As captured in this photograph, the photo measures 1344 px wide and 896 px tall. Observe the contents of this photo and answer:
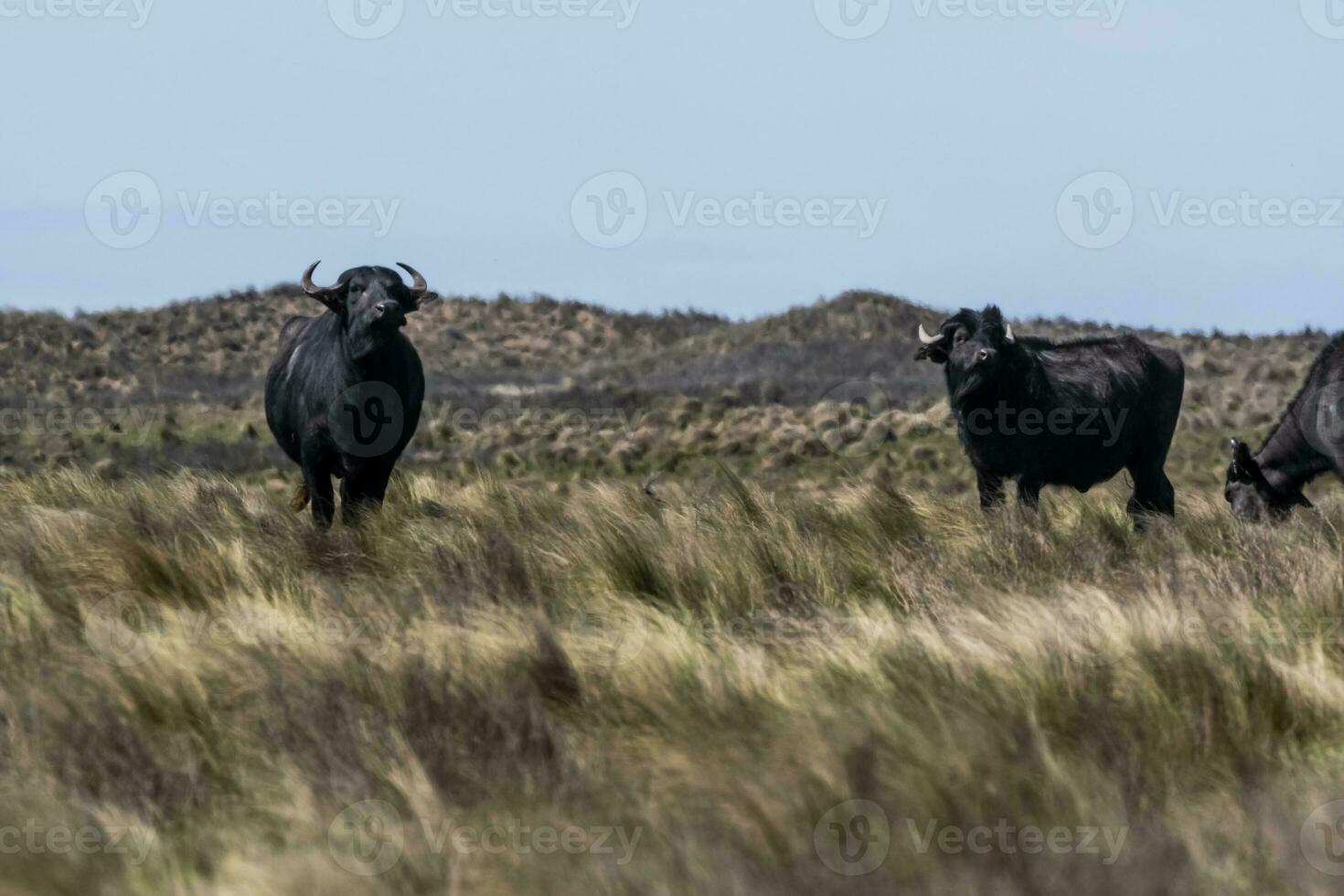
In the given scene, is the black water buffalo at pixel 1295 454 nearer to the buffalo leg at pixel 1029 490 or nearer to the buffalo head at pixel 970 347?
the buffalo leg at pixel 1029 490

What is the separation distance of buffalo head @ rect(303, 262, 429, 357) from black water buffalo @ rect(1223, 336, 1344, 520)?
6.03m

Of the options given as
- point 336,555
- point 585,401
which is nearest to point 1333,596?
point 336,555

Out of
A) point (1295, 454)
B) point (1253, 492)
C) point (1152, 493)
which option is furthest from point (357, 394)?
point (1295, 454)

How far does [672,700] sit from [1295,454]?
26.9ft

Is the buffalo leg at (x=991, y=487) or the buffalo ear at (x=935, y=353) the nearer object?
the buffalo leg at (x=991, y=487)

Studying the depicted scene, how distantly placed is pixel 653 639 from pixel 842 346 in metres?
37.6

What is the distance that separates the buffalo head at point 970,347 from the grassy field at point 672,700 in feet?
3.71

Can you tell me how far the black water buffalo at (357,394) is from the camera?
10.5 metres

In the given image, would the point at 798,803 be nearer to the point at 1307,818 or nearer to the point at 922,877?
the point at 922,877

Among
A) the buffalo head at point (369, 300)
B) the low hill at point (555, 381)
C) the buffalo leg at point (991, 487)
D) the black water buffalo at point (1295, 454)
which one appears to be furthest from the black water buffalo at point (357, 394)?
the black water buffalo at point (1295, 454)

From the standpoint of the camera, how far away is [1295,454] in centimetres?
1193

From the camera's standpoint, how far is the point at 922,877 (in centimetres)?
377

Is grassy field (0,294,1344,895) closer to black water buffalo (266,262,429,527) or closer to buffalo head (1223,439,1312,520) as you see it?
black water buffalo (266,262,429,527)

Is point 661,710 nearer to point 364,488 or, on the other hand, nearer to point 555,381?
point 364,488
